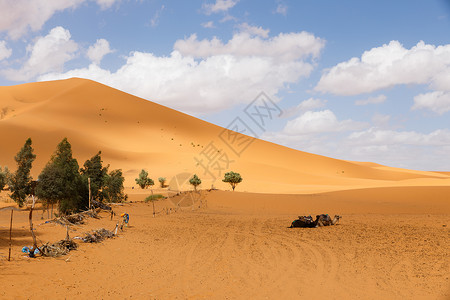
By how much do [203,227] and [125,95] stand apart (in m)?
82.6

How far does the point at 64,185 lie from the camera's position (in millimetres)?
22828

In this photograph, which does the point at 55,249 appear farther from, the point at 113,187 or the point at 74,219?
the point at 113,187

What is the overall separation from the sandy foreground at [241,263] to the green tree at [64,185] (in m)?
5.25

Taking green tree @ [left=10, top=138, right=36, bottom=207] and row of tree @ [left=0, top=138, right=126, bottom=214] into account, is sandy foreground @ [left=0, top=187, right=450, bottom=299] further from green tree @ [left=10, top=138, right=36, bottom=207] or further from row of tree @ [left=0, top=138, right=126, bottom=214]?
green tree @ [left=10, top=138, right=36, bottom=207]

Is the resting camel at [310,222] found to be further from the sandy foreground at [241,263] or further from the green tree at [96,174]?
the green tree at [96,174]

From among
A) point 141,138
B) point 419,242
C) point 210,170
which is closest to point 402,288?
point 419,242

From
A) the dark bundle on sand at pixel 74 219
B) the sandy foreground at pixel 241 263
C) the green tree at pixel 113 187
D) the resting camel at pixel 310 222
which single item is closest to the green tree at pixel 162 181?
the green tree at pixel 113 187

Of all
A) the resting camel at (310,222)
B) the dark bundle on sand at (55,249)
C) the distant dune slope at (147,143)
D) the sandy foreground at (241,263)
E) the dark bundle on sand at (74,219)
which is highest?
the distant dune slope at (147,143)

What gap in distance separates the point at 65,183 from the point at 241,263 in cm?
1640

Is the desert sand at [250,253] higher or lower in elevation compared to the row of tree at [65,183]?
lower

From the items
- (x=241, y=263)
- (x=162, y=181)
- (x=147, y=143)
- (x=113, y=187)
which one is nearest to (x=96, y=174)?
(x=113, y=187)

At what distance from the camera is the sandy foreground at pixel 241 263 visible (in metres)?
7.96

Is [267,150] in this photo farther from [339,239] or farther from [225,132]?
[339,239]

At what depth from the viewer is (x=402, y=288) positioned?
8.12m
